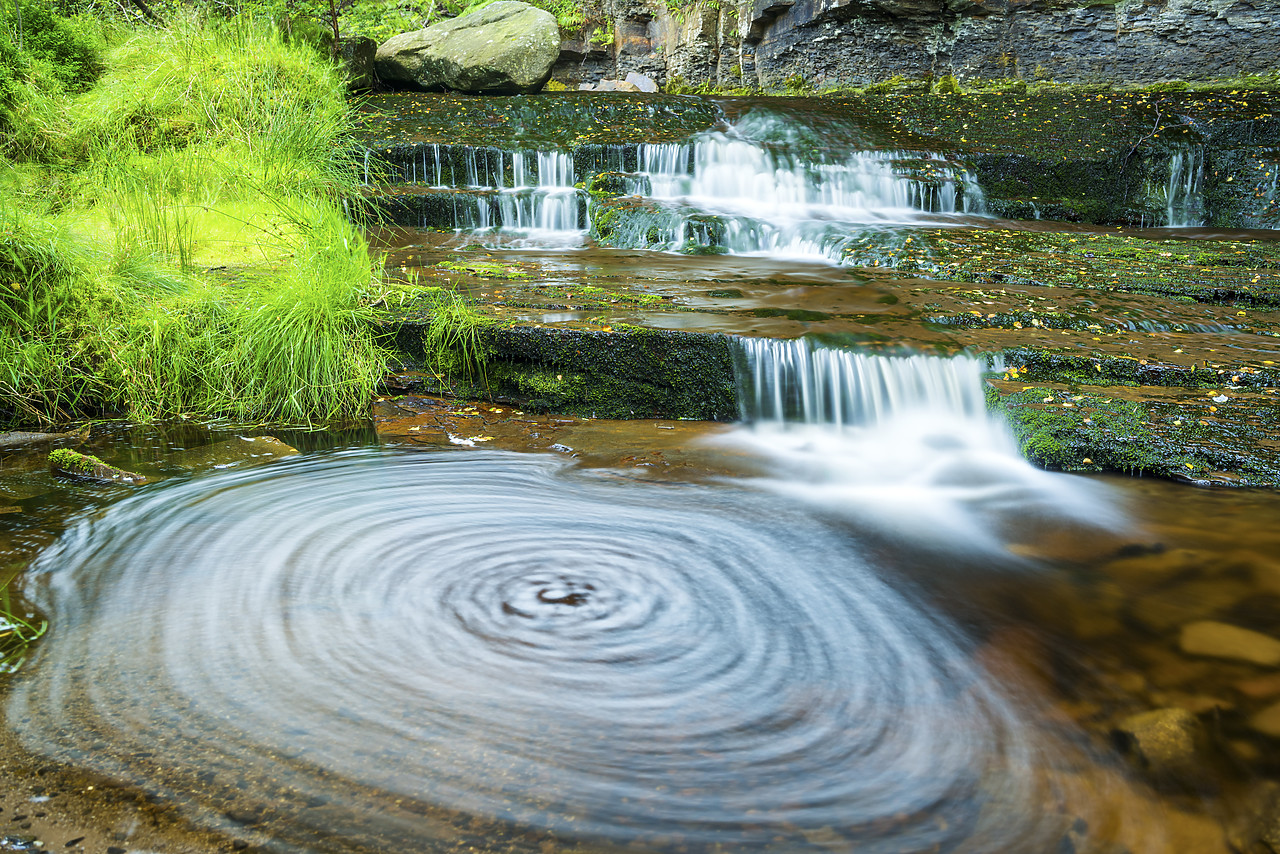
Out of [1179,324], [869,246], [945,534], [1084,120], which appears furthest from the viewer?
[1084,120]

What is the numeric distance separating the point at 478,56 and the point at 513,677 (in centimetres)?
969

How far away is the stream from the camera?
162 centimetres

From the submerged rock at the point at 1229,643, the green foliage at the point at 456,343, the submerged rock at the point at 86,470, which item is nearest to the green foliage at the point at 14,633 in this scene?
the submerged rock at the point at 86,470

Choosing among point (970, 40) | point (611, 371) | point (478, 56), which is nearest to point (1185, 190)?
point (970, 40)

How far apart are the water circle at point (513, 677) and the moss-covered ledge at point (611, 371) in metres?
0.92

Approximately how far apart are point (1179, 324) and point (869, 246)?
94.2 inches

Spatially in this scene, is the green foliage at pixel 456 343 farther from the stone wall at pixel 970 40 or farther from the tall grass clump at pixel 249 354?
the stone wall at pixel 970 40

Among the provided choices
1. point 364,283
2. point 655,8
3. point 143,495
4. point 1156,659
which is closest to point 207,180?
point 364,283

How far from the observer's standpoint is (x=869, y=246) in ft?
20.5

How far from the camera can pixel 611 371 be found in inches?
155

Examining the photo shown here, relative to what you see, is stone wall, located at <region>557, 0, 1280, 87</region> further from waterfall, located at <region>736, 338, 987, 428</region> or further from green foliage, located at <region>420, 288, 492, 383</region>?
green foliage, located at <region>420, 288, 492, 383</region>

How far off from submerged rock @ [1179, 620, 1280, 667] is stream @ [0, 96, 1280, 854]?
1.7 inches

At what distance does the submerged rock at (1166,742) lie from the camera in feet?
5.80

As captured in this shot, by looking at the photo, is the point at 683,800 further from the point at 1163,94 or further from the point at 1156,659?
the point at 1163,94
